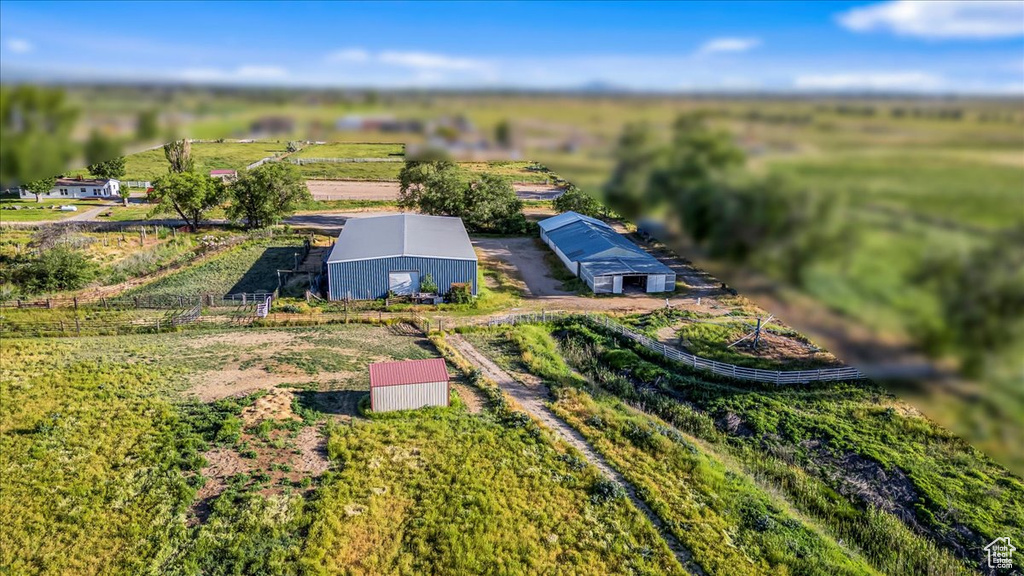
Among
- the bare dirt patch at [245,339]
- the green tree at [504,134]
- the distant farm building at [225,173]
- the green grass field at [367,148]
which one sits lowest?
the bare dirt patch at [245,339]

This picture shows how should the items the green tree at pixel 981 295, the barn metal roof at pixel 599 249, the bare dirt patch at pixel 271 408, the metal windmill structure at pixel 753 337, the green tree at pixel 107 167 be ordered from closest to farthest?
the green tree at pixel 981 295, the green tree at pixel 107 167, the bare dirt patch at pixel 271 408, the metal windmill structure at pixel 753 337, the barn metal roof at pixel 599 249

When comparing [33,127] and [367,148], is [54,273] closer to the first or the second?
[367,148]

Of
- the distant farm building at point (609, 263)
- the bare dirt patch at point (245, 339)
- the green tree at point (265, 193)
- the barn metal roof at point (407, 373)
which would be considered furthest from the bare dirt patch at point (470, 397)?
the green tree at point (265, 193)

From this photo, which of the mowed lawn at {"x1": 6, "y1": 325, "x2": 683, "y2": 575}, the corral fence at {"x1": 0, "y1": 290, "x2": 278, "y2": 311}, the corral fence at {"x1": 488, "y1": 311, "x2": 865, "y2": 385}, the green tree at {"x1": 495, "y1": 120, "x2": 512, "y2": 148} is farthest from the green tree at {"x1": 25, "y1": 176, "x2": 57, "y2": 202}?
the green tree at {"x1": 495, "y1": 120, "x2": 512, "y2": 148}

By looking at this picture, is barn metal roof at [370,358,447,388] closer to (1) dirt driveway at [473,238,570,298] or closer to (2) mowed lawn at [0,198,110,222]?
(1) dirt driveway at [473,238,570,298]

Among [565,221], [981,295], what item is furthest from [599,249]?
[981,295]

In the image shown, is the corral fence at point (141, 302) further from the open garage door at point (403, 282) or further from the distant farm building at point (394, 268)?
the open garage door at point (403, 282)
